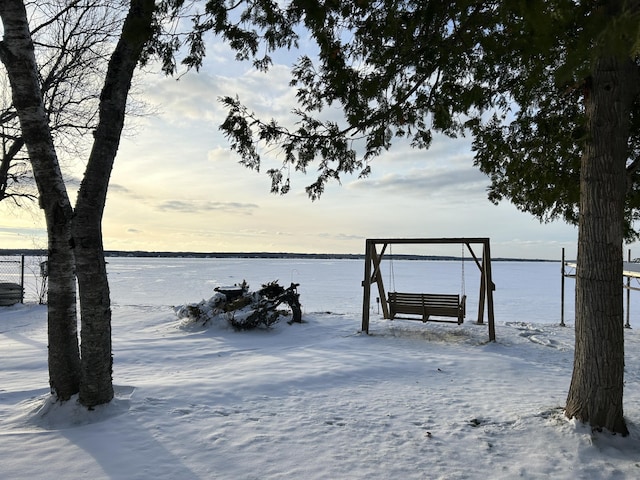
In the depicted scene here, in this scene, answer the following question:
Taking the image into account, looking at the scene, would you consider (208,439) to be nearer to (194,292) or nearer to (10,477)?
(10,477)

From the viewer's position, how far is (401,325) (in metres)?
10.6

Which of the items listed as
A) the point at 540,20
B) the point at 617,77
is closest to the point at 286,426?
the point at 540,20

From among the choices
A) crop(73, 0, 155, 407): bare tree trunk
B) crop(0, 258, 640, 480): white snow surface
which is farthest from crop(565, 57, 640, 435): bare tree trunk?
crop(73, 0, 155, 407): bare tree trunk

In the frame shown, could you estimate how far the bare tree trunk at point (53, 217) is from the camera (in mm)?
4145

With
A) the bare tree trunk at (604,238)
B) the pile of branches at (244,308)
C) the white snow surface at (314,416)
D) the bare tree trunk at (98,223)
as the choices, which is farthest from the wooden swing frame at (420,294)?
the bare tree trunk at (98,223)

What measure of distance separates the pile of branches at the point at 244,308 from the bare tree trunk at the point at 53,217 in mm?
5241

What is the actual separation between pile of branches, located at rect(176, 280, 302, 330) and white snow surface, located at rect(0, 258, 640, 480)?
1.23 metres

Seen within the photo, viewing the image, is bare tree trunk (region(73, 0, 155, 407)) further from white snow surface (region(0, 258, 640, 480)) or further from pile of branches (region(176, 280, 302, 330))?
pile of branches (region(176, 280, 302, 330))

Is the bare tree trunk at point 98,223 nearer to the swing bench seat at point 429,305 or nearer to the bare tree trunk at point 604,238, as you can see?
the bare tree trunk at point 604,238

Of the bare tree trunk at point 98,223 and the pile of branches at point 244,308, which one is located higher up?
the bare tree trunk at point 98,223

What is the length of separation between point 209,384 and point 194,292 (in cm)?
1778

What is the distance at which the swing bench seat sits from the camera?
883 cm

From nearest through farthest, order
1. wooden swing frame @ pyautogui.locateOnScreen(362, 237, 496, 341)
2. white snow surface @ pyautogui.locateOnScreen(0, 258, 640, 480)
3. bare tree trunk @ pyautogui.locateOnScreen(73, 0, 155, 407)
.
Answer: white snow surface @ pyautogui.locateOnScreen(0, 258, 640, 480), bare tree trunk @ pyautogui.locateOnScreen(73, 0, 155, 407), wooden swing frame @ pyautogui.locateOnScreen(362, 237, 496, 341)

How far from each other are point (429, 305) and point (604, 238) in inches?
219
